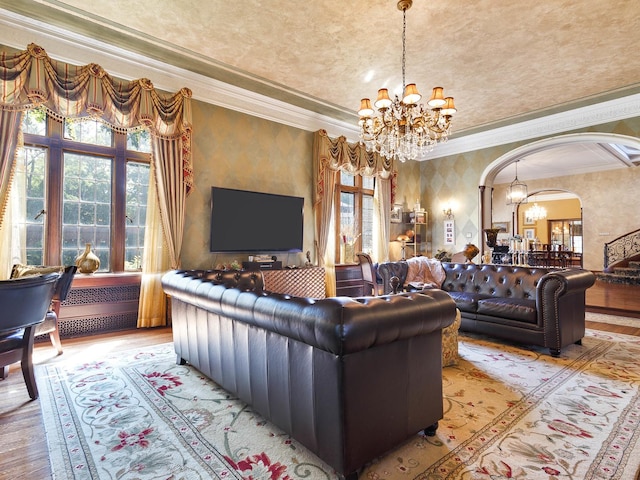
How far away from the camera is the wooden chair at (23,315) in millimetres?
2212

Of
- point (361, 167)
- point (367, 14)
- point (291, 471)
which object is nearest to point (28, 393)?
point (291, 471)

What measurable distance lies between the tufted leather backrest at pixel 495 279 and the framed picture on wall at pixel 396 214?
→ 2.68 metres

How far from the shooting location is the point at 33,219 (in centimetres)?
403

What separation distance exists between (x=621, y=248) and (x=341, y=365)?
1243 centimetres

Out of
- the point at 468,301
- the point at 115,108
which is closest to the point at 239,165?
the point at 115,108

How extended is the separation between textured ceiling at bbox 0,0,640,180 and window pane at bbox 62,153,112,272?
5.05ft

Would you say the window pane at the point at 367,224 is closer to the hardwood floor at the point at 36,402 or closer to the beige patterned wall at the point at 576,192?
the beige patterned wall at the point at 576,192

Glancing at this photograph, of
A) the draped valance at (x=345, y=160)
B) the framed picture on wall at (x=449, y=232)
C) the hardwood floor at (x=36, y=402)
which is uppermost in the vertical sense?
the draped valance at (x=345, y=160)

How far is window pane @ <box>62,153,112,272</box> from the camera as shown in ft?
13.9

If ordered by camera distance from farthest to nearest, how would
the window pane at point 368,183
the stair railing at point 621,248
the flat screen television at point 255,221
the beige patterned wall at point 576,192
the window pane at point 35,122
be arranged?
1. the stair railing at point 621,248
2. the window pane at point 368,183
3. the beige patterned wall at point 576,192
4. the flat screen television at point 255,221
5. the window pane at point 35,122

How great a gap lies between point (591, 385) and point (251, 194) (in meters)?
4.69

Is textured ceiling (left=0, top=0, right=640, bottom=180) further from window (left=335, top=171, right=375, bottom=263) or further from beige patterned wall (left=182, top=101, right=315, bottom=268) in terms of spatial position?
window (left=335, top=171, right=375, bottom=263)

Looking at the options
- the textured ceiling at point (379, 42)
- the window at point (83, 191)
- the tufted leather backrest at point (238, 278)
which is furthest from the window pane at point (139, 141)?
the tufted leather backrest at point (238, 278)

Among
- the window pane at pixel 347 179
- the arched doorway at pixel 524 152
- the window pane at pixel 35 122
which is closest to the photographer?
the window pane at pixel 35 122
